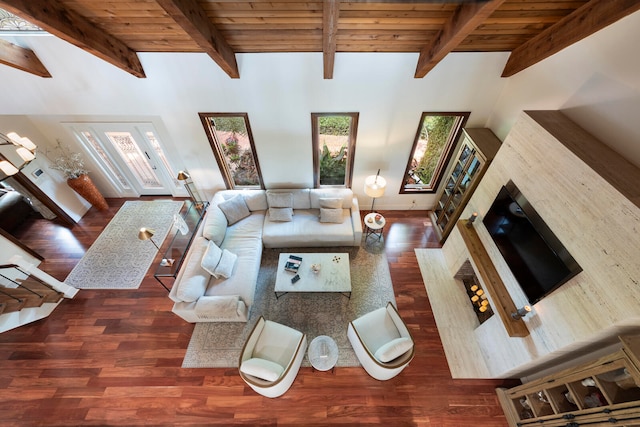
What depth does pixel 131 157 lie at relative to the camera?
4.99 m

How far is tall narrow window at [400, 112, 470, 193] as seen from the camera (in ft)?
13.2

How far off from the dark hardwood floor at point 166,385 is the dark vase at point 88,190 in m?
2.17

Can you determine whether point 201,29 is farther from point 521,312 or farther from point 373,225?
point 521,312

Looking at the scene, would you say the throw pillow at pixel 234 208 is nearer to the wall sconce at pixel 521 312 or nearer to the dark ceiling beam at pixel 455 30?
the dark ceiling beam at pixel 455 30

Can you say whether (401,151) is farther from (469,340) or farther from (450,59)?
(469,340)

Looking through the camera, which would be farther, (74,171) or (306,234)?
(74,171)

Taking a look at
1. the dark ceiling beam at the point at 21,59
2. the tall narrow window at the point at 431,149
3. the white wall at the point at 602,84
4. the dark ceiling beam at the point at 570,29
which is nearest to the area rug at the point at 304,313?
the tall narrow window at the point at 431,149

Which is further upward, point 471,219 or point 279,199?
point 279,199

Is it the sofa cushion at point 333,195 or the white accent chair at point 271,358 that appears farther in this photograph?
the sofa cushion at point 333,195

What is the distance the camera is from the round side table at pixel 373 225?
14.5 feet

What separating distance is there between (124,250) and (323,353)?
4069mm

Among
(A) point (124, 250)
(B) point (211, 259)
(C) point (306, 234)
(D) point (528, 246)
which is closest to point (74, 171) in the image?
(A) point (124, 250)

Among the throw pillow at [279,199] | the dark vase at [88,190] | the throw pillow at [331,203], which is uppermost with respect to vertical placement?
the dark vase at [88,190]

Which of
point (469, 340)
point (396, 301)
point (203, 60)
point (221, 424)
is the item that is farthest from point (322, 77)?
point (221, 424)
